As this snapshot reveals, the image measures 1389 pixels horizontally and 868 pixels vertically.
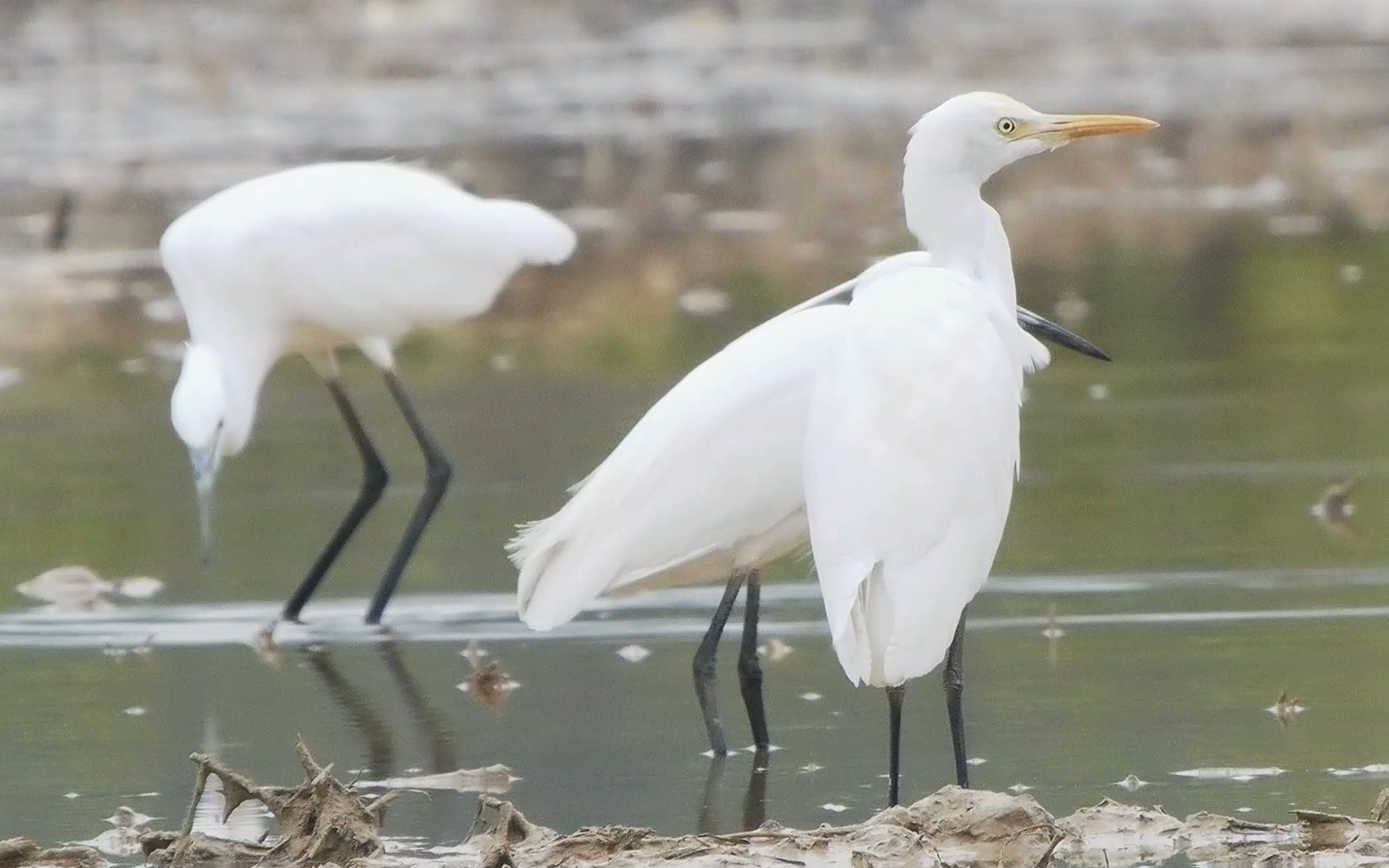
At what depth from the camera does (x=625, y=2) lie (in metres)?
26.3

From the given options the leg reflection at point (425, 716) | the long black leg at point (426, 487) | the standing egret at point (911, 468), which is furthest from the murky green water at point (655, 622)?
the standing egret at point (911, 468)

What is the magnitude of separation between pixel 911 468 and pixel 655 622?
91.0 inches

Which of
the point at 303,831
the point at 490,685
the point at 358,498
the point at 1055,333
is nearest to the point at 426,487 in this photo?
the point at 358,498

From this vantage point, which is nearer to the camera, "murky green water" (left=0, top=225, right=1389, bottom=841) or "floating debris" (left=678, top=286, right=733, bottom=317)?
"murky green water" (left=0, top=225, right=1389, bottom=841)

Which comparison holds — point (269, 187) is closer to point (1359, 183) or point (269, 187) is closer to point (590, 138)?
point (1359, 183)

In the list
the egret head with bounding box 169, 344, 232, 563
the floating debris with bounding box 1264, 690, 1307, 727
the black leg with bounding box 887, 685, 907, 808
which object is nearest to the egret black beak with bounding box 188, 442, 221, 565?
the egret head with bounding box 169, 344, 232, 563

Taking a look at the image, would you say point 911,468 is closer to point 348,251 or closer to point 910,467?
point 910,467

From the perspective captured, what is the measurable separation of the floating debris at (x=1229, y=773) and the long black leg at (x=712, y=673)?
1.05m

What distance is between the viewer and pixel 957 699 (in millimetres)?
5832

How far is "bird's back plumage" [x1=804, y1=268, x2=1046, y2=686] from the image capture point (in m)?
5.39

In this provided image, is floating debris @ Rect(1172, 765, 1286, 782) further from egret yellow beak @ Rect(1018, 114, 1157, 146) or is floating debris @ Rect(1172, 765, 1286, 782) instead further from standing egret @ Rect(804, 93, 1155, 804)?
egret yellow beak @ Rect(1018, 114, 1157, 146)

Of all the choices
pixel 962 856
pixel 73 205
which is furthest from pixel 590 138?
pixel 962 856

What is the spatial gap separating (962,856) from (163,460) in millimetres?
6157

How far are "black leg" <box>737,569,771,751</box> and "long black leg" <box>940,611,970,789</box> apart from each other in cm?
53
